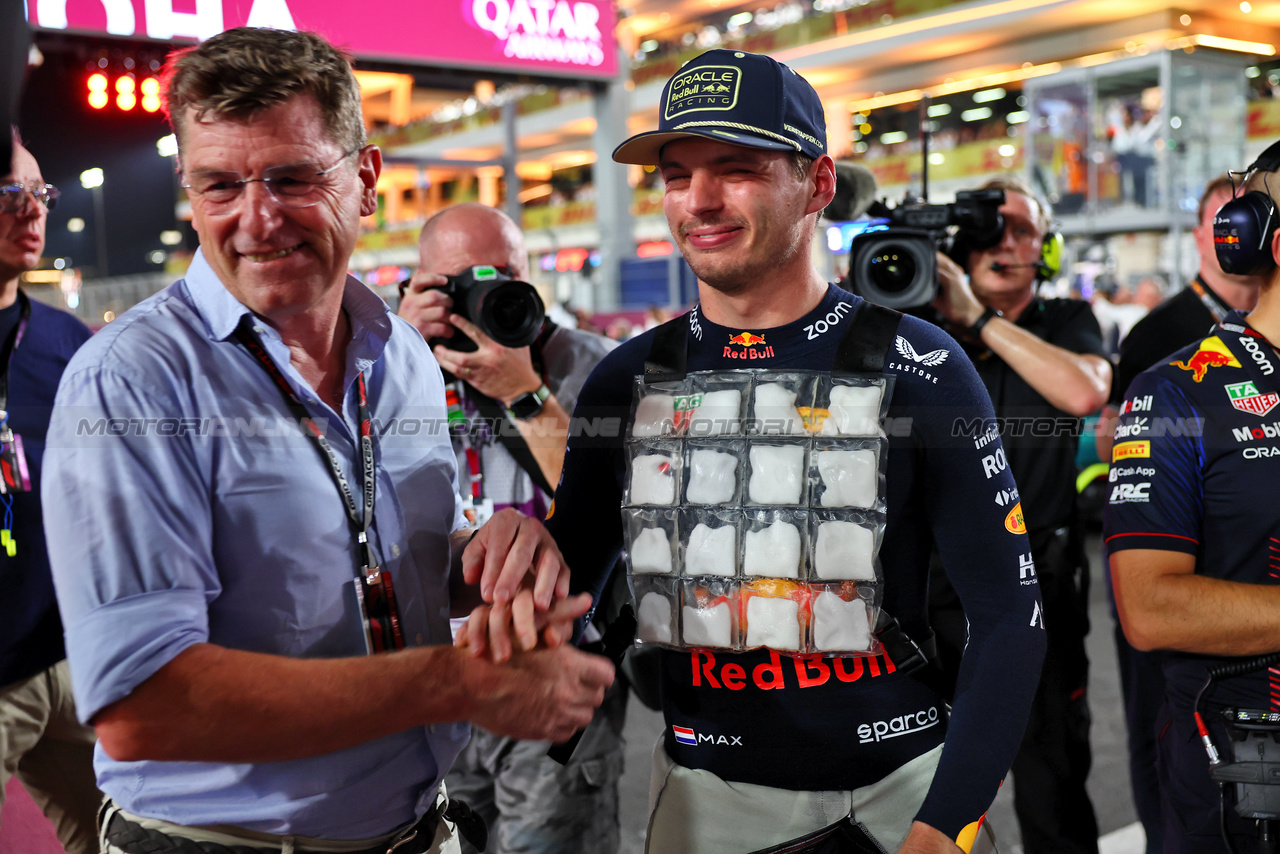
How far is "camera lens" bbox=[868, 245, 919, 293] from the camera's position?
259 cm

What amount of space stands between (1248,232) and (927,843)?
4.45 feet

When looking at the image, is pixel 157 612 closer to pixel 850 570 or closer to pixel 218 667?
pixel 218 667

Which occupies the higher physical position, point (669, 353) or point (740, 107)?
point (740, 107)

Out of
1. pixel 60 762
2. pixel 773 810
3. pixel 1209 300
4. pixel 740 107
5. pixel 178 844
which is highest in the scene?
pixel 740 107

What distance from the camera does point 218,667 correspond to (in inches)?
46.1

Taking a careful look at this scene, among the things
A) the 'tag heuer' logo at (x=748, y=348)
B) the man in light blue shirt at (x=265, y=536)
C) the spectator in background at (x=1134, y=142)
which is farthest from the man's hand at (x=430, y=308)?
the spectator in background at (x=1134, y=142)

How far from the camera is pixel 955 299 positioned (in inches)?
115

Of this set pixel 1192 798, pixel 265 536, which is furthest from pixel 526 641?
pixel 1192 798

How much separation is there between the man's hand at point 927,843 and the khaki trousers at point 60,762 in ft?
7.10

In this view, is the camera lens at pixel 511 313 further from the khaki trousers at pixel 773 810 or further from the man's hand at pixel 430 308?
the khaki trousers at pixel 773 810

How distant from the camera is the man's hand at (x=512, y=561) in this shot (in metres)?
1.40

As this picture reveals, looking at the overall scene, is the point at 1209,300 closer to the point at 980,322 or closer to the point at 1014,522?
the point at 980,322

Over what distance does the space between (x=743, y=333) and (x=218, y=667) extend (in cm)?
95

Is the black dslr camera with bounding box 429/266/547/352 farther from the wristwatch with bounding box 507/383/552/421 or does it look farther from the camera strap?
the camera strap
